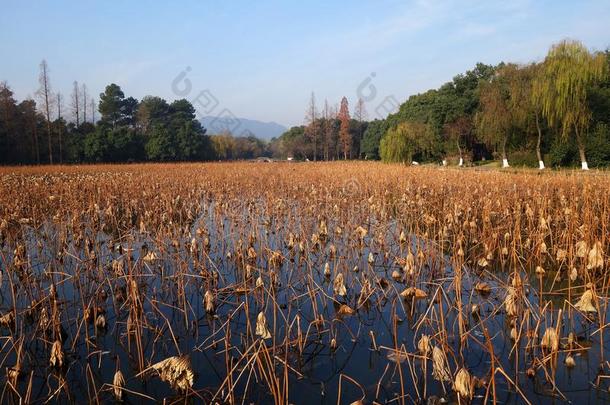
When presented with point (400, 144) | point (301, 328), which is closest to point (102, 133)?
point (400, 144)

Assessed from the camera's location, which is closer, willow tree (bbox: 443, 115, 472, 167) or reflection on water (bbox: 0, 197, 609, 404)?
reflection on water (bbox: 0, 197, 609, 404)

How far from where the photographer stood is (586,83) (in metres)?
21.7

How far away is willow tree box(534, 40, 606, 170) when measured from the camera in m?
21.8

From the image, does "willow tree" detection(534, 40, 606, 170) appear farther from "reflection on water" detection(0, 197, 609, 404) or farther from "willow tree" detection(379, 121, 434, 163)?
"reflection on water" detection(0, 197, 609, 404)

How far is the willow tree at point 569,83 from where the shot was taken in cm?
2175

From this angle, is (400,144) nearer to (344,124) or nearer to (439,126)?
(439,126)

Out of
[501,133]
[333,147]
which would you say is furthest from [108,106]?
[501,133]

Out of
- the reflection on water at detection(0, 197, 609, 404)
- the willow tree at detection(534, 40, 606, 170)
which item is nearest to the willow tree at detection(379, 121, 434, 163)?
the willow tree at detection(534, 40, 606, 170)

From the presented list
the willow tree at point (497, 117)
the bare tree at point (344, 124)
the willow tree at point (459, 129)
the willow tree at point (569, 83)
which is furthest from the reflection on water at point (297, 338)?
the bare tree at point (344, 124)

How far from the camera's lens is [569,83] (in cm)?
2180

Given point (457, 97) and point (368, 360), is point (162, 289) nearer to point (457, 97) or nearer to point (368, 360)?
point (368, 360)

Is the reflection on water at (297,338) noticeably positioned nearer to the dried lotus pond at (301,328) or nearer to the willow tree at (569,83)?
the dried lotus pond at (301,328)

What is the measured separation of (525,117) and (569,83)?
461 centimetres

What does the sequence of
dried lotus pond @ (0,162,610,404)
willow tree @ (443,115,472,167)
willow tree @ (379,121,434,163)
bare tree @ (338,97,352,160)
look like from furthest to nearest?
bare tree @ (338,97,352,160), willow tree @ (443,115,472,167), willow tree @ (379,121,434,163), dried lotus pond @ (0,162,610,404)
